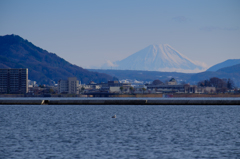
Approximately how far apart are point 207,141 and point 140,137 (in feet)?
19.9

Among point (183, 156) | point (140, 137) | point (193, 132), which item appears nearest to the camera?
point (183, 156)

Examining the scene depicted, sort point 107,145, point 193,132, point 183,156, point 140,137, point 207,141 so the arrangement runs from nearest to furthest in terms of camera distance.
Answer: point 183,156 < point 107,145 < point 207,141 < point 140,137 < point 193,132

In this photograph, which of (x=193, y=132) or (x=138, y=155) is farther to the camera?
(x=193, y=132)

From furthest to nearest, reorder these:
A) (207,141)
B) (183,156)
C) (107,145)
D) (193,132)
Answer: (193,132) → (207,141) → (107,145) → (183,156)

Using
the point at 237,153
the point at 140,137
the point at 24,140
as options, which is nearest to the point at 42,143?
the point at 24,140

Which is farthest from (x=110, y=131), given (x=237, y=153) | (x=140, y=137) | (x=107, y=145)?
(x=237, y=153)

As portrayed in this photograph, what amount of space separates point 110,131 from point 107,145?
393 inches

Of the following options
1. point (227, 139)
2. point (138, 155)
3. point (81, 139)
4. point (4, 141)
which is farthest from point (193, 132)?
point (4, 141)

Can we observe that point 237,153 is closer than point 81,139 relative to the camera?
Yes

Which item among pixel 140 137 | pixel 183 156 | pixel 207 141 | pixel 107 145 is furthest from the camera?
pixel 140 137

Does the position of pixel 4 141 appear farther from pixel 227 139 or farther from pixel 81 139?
pixel 227 139

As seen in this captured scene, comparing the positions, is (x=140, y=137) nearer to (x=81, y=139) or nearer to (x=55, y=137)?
(x=81, y=139)

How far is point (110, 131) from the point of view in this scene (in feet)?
136

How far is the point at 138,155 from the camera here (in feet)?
88.4
